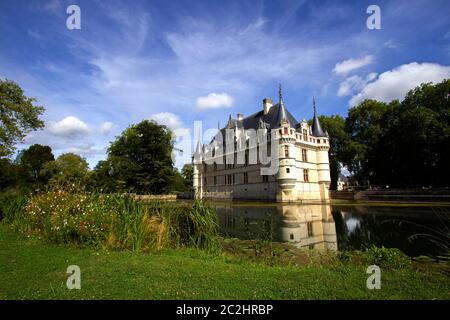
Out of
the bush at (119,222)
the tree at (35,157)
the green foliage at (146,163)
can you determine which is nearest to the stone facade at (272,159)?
the green foliage at (146,163)

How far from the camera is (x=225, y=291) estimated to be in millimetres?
3773

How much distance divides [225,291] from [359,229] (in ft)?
35.6

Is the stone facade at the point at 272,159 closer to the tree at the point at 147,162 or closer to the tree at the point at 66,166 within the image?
the tree at the point at 147,162

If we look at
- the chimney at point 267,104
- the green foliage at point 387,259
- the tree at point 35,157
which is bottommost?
the green foliage at point 387,259

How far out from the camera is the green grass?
3.65m

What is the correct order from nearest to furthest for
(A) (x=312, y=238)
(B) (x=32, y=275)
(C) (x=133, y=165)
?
(B) (x=32, y=275) → (A) (x=312, y=238) → (C) (x=133, y=165)

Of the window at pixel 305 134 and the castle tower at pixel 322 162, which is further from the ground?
the window at pixel 305 134

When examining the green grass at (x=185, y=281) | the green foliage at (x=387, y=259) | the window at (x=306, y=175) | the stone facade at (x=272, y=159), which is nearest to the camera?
the green grass at (x=185, y=281)

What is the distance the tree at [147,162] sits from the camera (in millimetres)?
35906

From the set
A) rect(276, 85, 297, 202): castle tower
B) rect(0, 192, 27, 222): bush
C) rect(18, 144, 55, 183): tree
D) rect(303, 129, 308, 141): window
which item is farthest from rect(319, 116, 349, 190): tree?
rect(18, 144, 55, 183): tree

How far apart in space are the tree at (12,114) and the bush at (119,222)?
1357 centimetres

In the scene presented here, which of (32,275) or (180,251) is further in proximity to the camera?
(180,251)
